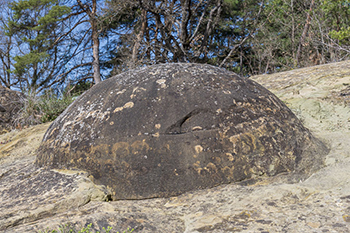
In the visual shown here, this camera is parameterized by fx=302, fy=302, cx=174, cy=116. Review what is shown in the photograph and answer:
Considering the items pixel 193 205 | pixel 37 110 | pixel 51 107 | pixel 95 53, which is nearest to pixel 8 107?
pixel 37 110

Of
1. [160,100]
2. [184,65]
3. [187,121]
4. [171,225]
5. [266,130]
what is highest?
[184,65]

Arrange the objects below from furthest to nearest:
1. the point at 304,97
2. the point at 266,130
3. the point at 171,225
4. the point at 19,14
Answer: the point at 19,14, the point at 304,97, the point at 266,130, the point at 171,225

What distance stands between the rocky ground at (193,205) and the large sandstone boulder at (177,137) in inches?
4.8

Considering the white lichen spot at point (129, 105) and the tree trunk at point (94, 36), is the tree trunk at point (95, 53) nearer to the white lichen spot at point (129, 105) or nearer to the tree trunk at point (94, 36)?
the tree trunk at point (94, 36)

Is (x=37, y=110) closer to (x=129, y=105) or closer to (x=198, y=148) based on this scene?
(x=129, y=105)

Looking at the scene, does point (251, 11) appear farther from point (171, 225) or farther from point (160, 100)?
point (171, 225)

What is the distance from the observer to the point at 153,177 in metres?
2.61

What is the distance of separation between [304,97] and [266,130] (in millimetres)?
2393

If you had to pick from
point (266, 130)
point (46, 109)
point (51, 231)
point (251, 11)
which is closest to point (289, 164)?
point (266, 130)

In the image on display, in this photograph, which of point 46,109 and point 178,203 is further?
point 46,109

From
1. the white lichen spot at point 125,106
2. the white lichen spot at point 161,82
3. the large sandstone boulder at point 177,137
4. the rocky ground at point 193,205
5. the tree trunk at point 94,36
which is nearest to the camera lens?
the rocky ground at point 193,205

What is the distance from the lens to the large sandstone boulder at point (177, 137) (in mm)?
2613

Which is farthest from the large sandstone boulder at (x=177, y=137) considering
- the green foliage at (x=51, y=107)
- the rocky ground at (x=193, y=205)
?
the green foliage at (x=51, y=107)

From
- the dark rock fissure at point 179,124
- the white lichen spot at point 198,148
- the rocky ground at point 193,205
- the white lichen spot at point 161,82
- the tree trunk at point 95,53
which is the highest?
the tree trunk at point 95,53
